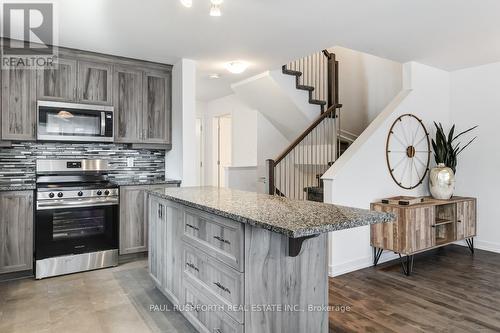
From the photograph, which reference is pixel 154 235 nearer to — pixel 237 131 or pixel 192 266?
pixel 192 266

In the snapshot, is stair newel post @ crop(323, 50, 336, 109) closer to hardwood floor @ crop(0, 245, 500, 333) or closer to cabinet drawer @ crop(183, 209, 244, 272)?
hardwood floor @ crop(0, 245, 500, 333)

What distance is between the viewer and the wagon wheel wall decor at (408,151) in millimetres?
4109

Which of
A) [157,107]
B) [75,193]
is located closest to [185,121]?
[157,107]

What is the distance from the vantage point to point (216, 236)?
193 cm

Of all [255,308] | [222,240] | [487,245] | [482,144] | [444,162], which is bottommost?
[487,245]

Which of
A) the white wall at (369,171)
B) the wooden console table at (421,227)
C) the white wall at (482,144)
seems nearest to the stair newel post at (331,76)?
the white wall at (369,171)

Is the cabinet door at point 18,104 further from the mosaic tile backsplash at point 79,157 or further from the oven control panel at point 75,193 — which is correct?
the oven control panel at point 75,193

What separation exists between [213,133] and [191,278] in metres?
5.11

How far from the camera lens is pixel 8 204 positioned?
319 cm

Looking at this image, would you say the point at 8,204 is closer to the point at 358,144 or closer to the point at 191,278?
the point at 191,278

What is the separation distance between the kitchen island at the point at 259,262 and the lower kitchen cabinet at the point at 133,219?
5.81 ft

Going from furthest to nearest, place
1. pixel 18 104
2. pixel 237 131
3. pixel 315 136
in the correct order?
pixel 237 131 < pixel 315 136 < pixel 18 104

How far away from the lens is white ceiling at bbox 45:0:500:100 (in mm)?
2682

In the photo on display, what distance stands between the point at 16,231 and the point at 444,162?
5111mm
